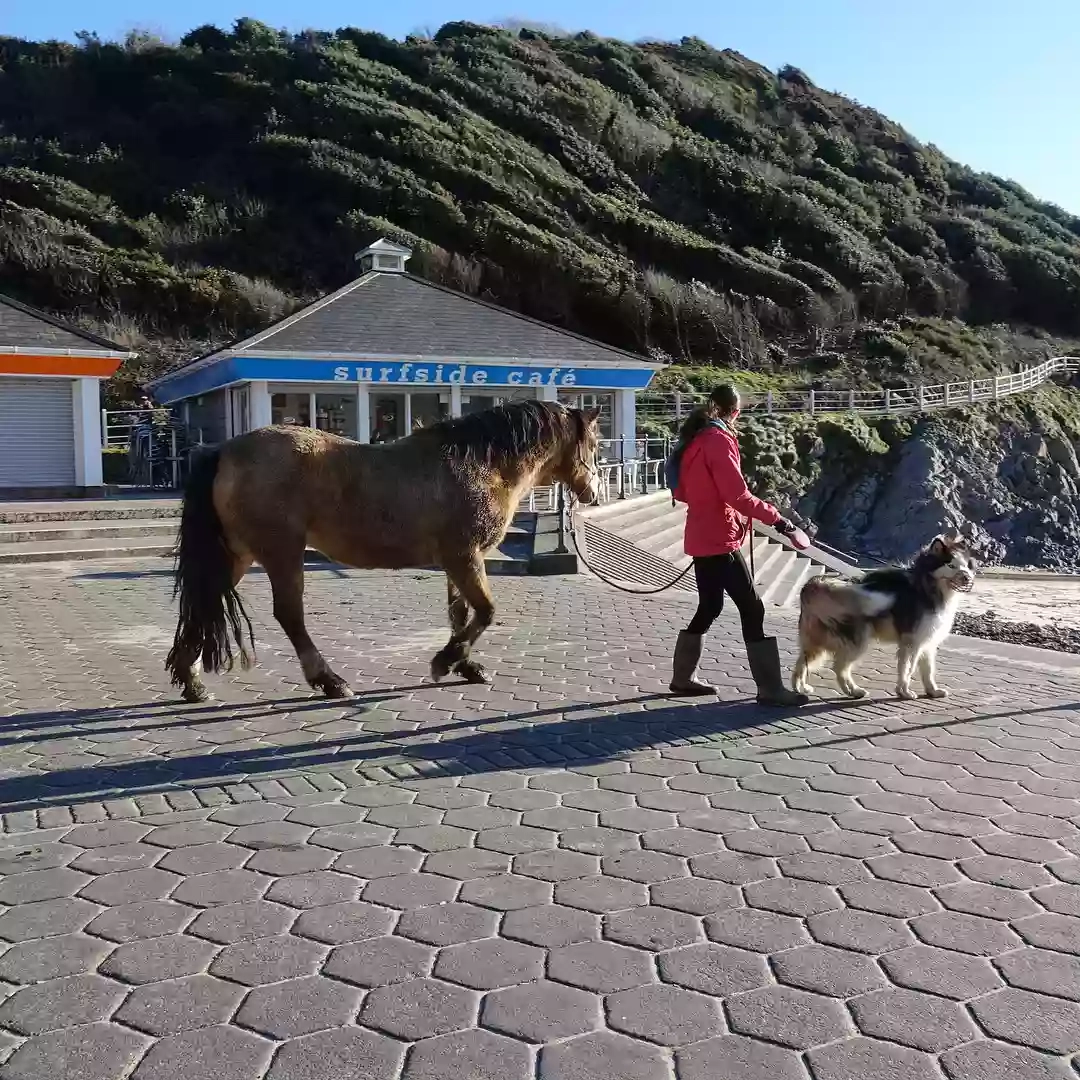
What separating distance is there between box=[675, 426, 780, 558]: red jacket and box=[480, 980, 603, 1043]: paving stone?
377 cm

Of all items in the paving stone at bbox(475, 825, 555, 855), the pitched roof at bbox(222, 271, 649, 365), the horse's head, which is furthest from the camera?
the pitched roof at bbox(222, 271, 649, 365)

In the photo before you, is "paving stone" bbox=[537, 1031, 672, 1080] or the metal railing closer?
"paving stone" bbox=[537, 1031, 672, 1080]

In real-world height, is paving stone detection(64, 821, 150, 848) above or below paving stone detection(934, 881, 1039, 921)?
below

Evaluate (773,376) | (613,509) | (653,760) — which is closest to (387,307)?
(613,509)

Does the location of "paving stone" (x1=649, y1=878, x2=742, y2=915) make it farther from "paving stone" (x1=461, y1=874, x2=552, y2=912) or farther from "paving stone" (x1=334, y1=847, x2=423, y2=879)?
"paving stone" (x1=334, y1=847, x2=423, y2=879)

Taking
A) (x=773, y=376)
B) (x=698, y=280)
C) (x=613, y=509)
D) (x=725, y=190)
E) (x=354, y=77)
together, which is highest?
(x=354, y=77)

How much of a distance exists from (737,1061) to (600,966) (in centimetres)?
55

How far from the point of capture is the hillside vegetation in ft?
163

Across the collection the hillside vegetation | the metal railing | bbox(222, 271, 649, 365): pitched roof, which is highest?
the hillside vegetation

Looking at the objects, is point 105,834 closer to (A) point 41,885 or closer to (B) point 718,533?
(A) point 41,885

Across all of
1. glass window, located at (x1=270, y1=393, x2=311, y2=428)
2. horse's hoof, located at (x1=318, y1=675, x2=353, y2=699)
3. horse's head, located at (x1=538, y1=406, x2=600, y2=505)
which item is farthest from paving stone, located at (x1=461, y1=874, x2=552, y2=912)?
glass window, located at (x1=270, y1=393, x2=311, y2=428)

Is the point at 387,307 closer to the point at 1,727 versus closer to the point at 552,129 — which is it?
the point at 1,727

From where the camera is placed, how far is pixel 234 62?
65.8 metres

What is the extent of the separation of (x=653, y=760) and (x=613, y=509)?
45.2 feet
